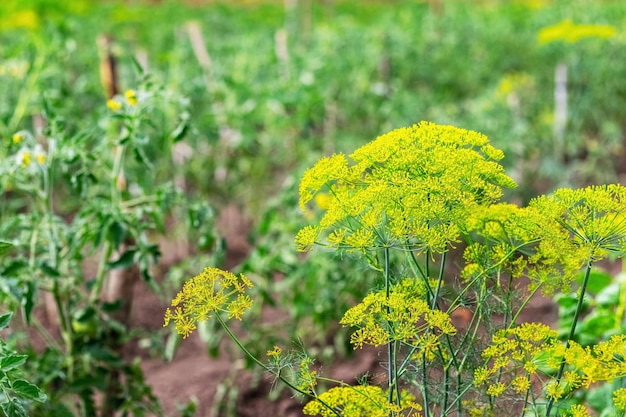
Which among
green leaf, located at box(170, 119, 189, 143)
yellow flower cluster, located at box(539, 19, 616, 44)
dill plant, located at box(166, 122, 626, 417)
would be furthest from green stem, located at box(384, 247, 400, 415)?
yellow flower cluster, located at box(539, 19, 616, 44)

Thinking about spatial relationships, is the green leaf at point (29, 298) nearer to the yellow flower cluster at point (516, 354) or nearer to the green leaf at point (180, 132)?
the green leaf at point (180, 132)

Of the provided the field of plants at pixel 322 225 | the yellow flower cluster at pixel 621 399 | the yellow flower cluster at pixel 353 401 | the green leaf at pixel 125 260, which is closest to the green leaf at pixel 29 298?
the field of plants at pixel 322 225

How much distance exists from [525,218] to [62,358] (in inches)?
67.7

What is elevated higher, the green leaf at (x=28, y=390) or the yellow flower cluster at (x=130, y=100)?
the yellow flower cluster at (x=130, y=100)

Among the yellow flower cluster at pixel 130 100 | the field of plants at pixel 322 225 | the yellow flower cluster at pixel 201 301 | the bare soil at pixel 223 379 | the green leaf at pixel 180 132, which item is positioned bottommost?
the bare soil at pixel 223 379

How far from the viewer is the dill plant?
1.64 metres

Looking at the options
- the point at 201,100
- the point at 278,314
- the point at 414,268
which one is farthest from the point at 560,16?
the point at 414,268

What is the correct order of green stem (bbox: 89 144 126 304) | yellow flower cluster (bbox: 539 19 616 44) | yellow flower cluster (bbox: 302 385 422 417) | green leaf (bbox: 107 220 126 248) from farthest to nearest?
yellow flower cluster (bbox: 539 19 616 44)
green stem (bbox: 89 144 126 304)
green leaf (bbox: 107 220 126 248)
yellow flower cluster (bbox: 302 385 422 417)

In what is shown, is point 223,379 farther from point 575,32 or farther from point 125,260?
point 575,32

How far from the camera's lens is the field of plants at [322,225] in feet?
5.54

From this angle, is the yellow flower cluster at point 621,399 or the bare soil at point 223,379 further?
the bare soil at point 223,379

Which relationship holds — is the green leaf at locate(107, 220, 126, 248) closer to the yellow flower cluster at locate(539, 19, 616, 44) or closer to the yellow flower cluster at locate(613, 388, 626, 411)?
the yellow flower cluster at locate(613, 388, 626, 411)

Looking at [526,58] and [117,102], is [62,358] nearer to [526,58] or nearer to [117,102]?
[117,102]

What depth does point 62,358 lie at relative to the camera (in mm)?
2801
